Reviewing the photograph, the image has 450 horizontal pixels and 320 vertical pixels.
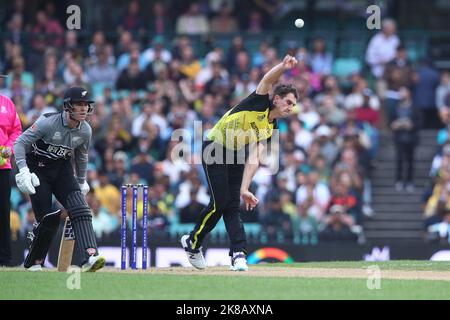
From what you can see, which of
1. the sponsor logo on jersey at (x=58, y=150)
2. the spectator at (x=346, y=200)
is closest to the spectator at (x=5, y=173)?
the sponsor logo on jersey at (x=58, y=150)

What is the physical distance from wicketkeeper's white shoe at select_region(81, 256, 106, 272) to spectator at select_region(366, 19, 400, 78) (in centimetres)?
1218

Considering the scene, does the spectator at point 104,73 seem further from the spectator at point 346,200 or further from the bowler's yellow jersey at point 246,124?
the bowler's yellow jersey at point 246,124

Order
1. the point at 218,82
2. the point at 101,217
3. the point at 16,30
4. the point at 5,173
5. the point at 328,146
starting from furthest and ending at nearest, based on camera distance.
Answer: the point at 16,30 → the point at 218,82 → the point at 328,146 → the point at 101,217 → the point at 5,173

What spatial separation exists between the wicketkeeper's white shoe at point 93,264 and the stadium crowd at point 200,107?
627 cm

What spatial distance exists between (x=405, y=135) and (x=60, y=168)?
1030cm

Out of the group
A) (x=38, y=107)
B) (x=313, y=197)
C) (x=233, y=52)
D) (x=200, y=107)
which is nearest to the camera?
(x=313, y=197)

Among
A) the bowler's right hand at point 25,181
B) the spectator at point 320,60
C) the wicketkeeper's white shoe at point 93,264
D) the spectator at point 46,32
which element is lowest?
the wicketkeeper's white shoe at point 93,264

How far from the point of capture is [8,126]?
14.4 m

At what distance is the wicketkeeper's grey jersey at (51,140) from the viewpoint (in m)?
13.3

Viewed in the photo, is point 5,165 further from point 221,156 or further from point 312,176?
point 312,176

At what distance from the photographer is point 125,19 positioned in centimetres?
2672

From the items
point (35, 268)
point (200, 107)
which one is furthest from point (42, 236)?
point (200, 107)

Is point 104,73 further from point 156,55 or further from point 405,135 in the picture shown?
point 405,135

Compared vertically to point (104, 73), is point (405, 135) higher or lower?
lower
